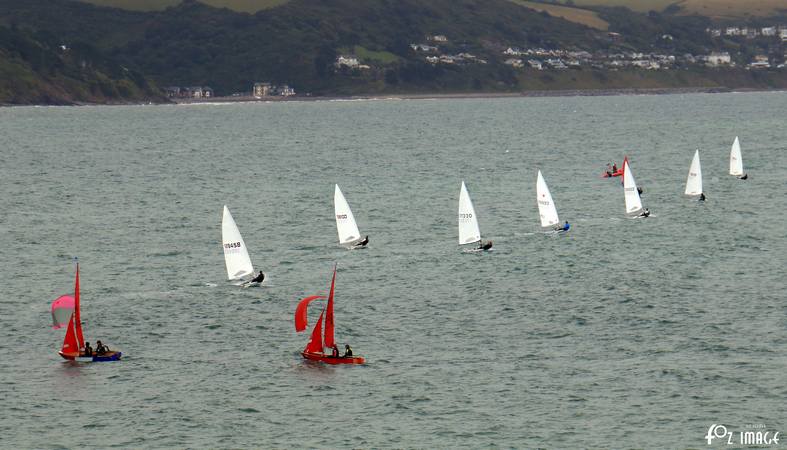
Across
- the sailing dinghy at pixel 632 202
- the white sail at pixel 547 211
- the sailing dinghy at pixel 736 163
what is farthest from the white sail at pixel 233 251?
the sailing dinghy at pixel 736 163

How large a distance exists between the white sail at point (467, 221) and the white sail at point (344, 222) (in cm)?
956

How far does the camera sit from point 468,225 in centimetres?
9956

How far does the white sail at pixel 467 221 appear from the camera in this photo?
3851 inches

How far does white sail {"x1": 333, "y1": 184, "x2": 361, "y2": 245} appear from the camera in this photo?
100562 mm

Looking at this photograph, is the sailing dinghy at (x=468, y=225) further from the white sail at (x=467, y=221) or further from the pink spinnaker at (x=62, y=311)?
the pink spinnaker at (x=62, y=311)

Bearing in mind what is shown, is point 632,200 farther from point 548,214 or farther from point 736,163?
point 736,163

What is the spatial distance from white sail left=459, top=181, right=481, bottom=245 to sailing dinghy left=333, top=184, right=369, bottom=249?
853 centimetres

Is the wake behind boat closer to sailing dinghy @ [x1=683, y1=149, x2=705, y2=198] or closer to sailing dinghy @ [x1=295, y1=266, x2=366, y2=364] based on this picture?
sailing dinghy @ [x1=295, y1=266, x2=366, y2=364]

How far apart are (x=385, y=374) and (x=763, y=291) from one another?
106 ft

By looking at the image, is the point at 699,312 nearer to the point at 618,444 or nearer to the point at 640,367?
the point at 640,367

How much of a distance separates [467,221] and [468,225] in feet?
1.71

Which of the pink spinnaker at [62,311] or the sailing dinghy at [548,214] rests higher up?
the sailing dinghy at [548,214]

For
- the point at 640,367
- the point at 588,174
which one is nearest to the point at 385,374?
the point at 640,367

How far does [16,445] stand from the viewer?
172 feet
